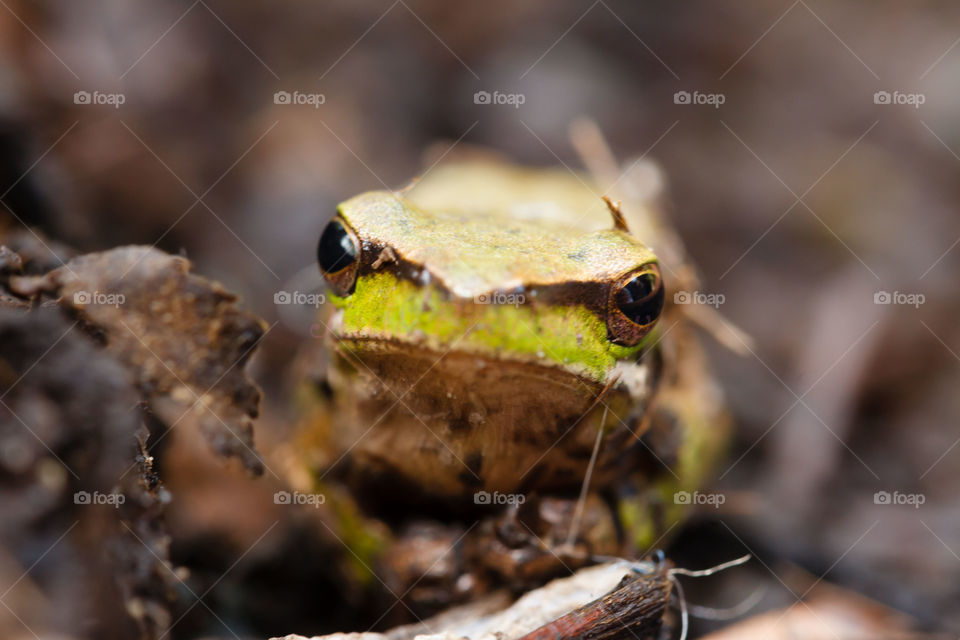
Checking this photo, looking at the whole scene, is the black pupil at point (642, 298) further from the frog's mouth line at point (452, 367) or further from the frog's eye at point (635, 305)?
the frog's mouth line at point (452, 367)

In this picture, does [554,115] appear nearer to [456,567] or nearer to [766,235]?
[766,235]

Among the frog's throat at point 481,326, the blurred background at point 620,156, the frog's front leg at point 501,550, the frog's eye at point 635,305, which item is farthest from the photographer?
the blurred background at point 620,156

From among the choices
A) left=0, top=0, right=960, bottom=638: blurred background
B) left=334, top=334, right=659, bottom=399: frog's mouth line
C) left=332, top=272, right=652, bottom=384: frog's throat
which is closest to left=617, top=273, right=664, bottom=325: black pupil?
left=332, top=272, right=652, bottom=384: frog's throat

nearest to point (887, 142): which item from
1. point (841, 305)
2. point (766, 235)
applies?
point (766, 235)

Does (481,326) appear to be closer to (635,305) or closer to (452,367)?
(452,367)

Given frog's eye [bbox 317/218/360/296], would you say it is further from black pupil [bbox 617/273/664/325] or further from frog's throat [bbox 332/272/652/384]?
black pupil [bbox 617/273/664/325]

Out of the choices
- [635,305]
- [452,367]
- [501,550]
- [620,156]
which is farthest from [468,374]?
[620,156]

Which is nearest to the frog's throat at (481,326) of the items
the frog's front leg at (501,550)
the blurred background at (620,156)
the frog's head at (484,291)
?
the frog's head at (484,291)
